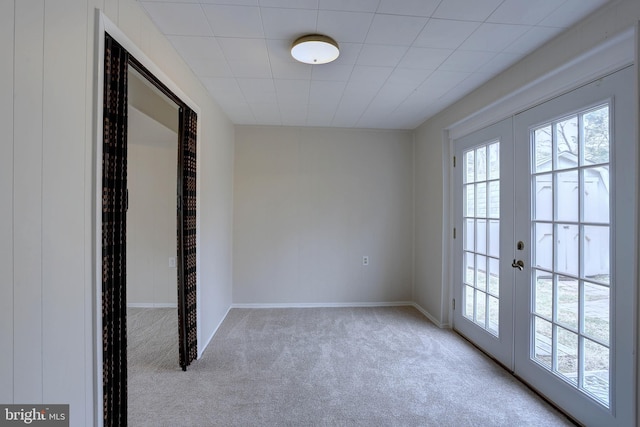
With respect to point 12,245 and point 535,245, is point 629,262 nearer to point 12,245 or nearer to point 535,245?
point 535,245

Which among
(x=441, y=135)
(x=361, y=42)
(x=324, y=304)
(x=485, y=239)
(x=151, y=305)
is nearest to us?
(x=361, y=42)

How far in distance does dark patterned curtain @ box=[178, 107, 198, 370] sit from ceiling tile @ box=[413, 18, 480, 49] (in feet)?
5.99

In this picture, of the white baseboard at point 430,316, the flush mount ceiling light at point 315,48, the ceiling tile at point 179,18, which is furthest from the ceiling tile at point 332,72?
the white baseboard at point 430,316

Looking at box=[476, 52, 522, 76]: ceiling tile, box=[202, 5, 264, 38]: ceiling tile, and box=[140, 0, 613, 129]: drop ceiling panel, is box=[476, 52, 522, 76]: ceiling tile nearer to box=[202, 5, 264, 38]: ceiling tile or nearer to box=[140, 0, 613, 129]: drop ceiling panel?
box=[140, 0, 613, 129]: drop ceiling panel

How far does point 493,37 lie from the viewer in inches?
73.3

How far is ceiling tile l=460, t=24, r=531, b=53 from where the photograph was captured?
176 cm

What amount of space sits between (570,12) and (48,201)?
8.69 ft

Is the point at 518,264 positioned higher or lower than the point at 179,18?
lower

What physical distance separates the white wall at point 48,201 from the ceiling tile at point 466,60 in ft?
6.83

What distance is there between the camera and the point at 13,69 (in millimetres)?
903

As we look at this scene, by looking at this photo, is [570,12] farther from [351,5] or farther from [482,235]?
[482,235]

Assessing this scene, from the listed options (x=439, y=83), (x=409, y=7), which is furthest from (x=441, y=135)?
(x=409, y=7)

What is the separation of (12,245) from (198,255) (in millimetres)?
1698

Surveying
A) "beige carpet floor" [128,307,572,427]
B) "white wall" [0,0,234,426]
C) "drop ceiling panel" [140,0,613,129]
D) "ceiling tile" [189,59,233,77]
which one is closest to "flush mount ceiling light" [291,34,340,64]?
"drop ceiling panel" [140,0,613,129]
